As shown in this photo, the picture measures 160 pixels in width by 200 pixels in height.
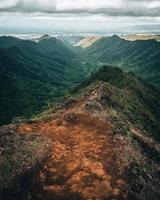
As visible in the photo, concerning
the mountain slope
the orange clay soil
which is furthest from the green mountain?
the orange clay soil

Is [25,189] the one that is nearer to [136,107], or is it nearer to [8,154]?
[8,154]

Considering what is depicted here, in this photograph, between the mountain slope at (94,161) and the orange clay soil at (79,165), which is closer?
the orange clay soil at (79,165)

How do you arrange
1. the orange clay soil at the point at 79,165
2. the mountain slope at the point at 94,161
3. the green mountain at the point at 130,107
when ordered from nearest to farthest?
the orange clay soil at the point at 79,165, the mountain slope at the point at 94,161, the green mountain at the point at 130,107

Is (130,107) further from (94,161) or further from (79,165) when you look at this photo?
(79,165)

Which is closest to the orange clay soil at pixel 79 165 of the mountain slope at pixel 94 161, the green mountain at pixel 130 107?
the mountain slope at pixel 94 161

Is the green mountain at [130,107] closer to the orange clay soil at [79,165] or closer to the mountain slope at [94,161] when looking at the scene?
the mountain slope at [94,161]

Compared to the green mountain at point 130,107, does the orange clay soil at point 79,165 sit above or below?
above

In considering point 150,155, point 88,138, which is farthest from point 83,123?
point 150,155

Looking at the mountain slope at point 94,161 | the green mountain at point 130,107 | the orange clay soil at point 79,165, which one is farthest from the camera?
the green mountain at point 130,107

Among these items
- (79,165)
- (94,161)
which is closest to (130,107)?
(94,161)
